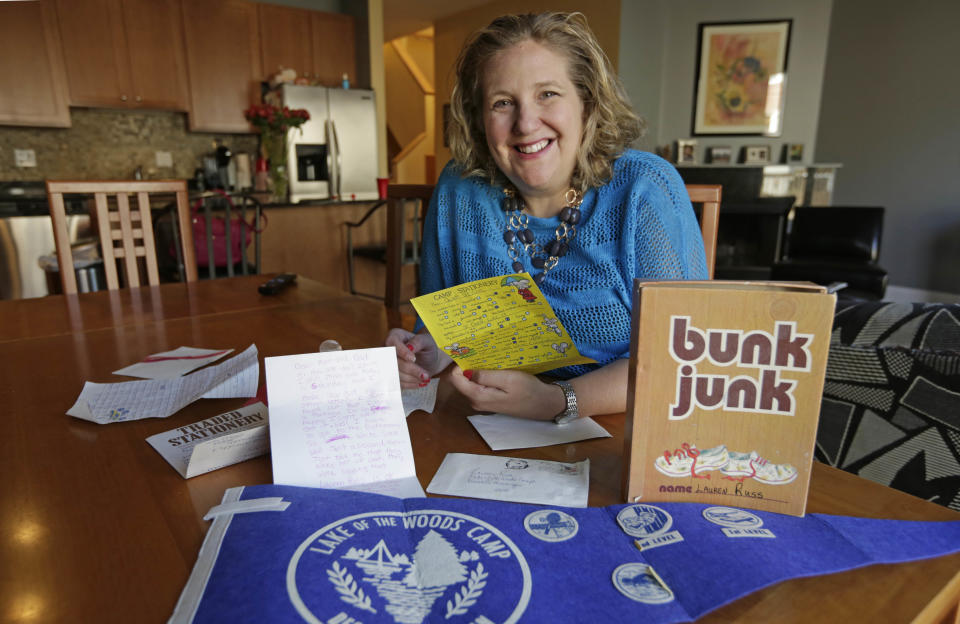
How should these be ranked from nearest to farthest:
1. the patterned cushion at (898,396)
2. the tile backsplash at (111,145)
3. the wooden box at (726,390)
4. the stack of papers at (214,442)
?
the wooden box at (726,390) < the stack of papers at (214,442) < the patterned cushion at (898,396) < the tile backsplash at (111,145)

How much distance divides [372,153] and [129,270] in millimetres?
3926

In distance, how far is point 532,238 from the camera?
3.79 feet

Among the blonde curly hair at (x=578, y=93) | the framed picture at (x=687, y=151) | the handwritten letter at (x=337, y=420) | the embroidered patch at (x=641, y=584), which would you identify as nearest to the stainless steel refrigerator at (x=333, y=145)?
the framed picture at (x=687, y=151)

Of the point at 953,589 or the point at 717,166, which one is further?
the point at 717,166

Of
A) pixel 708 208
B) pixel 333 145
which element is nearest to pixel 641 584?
pixel 708 208

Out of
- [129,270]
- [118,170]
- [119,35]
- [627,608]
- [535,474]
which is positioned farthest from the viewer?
[118,170]

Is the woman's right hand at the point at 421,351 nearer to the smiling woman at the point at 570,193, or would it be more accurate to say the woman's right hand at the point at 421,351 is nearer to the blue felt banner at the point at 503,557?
the smiling woman at the point at 570,193

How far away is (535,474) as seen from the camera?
65 cm

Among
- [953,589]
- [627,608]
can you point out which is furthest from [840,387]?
[627,608]

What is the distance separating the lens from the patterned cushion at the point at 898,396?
3.37 ft

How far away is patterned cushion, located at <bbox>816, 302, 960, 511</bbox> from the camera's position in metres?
1.03

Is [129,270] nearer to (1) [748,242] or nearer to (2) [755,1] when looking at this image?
(1) [748,242]

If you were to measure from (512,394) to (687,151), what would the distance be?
5426mm

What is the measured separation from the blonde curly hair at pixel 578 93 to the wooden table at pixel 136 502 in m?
0.49
